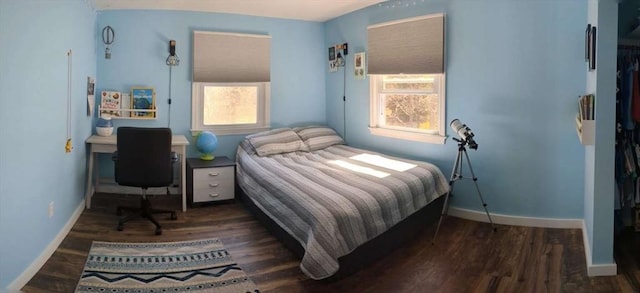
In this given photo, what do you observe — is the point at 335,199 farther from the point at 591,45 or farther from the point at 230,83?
the point at 230,83

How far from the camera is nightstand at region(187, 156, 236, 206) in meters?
4.71

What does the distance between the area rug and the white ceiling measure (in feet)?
8.27

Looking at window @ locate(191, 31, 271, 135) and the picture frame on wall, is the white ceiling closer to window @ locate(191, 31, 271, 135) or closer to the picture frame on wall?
window @ locate(191, 31, 271, 135)

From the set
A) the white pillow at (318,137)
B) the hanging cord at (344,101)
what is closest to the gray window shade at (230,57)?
the white pillow at (318,137)

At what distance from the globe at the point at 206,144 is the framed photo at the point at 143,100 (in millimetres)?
609

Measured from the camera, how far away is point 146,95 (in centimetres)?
511

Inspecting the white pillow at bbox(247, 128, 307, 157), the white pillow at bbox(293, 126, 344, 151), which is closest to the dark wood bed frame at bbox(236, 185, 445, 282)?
the white pillow at bbox(247, 128, 307, 157)

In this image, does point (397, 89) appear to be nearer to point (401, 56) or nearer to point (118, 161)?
point (401, 56)

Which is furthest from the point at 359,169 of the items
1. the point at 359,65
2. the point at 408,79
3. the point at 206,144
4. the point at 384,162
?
the point at 206,144

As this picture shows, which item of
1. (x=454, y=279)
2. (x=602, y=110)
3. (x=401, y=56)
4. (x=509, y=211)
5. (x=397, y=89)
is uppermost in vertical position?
(x=401, y=56)

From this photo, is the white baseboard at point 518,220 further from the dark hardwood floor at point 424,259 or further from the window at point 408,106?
the window at point 408,106

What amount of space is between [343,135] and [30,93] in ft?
12.1

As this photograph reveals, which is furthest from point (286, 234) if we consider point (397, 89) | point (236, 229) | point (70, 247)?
point (397, 89)

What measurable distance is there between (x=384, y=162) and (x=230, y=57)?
2.28 meters
